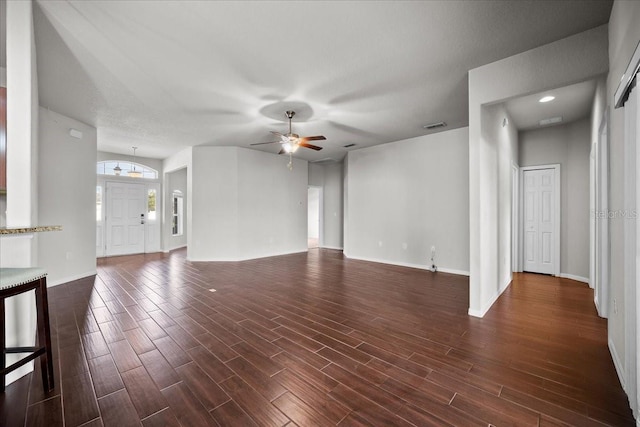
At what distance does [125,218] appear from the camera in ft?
24.3

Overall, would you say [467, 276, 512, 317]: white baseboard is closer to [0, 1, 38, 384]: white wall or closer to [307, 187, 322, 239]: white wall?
[0, 1, 38, 384]: white wall

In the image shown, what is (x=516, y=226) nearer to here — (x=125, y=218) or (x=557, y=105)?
(x=557, y=105)

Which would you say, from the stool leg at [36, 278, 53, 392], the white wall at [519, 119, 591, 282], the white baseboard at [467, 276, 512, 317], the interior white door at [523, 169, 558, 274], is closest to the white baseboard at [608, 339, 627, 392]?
the white baseboard at [467, 276, 512, 317]

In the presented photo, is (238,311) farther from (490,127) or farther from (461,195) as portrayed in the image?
(461,195)

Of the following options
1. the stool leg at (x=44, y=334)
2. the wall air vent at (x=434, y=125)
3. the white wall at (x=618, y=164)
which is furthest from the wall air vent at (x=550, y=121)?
the stool leg at (x=44, y=334)

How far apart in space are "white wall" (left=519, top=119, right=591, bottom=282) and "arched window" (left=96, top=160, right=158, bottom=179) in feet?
31.1

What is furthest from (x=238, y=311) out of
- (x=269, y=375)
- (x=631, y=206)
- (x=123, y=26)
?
(x=631, y=206)

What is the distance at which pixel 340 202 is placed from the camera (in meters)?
8.56

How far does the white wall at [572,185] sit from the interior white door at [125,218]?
9.84 m

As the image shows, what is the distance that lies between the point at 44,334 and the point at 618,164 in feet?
14.1

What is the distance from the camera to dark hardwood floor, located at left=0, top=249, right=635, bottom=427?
1.61 meters

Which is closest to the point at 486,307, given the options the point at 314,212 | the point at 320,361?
the point at 320,361

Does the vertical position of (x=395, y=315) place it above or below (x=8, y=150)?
below

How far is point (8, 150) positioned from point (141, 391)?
1.96 metres
